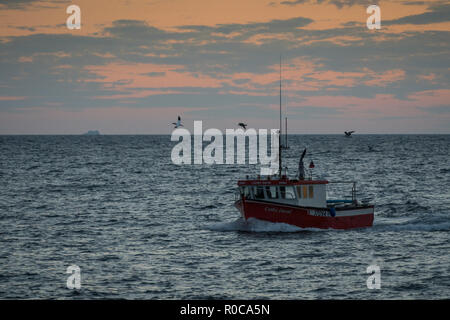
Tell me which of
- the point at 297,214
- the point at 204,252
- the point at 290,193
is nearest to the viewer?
the point at 204,252

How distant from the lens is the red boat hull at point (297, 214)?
125ft

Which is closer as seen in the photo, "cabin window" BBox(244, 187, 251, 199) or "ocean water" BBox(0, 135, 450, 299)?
"ocean water" BBox(0, 135, 450, 299)

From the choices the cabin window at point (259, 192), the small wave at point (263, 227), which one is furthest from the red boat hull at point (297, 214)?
the cabin window at point (259, 192)

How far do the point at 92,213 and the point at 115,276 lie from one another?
2502cm

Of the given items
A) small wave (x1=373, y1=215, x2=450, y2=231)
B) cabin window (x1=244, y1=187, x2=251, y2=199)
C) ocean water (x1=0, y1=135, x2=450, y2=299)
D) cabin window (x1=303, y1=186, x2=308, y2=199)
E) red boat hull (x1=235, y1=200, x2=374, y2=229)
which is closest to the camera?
ocean water (x1=0, y1=135, x2=450, y2=299)

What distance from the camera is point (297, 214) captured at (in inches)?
1499

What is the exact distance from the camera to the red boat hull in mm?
38062

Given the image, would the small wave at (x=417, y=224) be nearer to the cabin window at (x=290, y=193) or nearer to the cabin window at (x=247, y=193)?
the cabin window at (x=290, y=193)

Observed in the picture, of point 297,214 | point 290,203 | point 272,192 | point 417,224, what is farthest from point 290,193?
point 417,224

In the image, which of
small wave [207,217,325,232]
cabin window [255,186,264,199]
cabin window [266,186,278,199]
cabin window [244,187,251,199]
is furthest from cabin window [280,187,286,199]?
cabin window [244,187,251,199]

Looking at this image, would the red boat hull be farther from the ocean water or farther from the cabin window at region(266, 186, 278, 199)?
the cabin window at region(266, 186, 278, 199)

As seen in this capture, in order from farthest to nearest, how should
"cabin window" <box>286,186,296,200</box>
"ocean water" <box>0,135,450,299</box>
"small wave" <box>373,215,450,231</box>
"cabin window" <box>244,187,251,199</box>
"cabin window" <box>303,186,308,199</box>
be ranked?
"small wave" <box>373,215,450,231</box> < "cabin window" <box>244,187,251,199</box> < "cabin window" <box>303,186,308,199</box> < "cabin window" <box>286,186,296,200</box> < "ocean water" <box>0,135,450,299</box>

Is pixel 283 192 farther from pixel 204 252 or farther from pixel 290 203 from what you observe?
pixel 204 252
